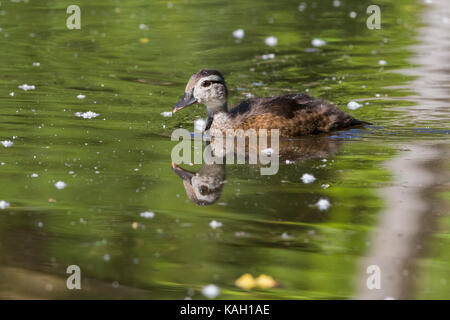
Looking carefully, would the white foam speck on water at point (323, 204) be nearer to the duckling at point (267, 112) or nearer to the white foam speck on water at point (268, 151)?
the white foam speck on water at point (268, 151)

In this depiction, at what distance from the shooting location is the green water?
6281 mm

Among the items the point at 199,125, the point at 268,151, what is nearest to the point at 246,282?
the point at 268,151

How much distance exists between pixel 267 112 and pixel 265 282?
14.0 ft

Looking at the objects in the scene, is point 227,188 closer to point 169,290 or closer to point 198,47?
point 169,290

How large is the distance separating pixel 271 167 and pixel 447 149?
2.00 m

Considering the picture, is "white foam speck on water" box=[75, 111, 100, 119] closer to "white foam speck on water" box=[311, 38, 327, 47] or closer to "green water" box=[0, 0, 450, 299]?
"green water" box=[0, 0, 450, 299]

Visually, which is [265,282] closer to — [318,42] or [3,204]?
[3,204]

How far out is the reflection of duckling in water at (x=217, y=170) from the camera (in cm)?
798

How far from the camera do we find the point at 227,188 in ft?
26.8

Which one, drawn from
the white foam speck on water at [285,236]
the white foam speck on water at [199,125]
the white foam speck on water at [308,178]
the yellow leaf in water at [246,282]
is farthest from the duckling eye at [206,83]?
the yellow leaf in water at [246,282]

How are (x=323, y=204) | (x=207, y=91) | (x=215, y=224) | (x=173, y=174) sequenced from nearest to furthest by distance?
(x=215, y=224)
(x=323, y=204)
(x=173, y=174)
(x=207, y=91)

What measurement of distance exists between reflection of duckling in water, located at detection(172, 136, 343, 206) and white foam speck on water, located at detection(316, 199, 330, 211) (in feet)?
2.95

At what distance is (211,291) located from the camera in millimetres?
5938

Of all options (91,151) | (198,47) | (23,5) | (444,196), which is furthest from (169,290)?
(23,5)
